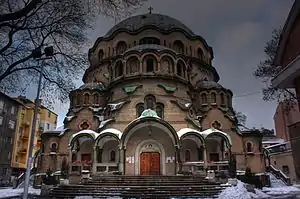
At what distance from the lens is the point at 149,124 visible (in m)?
22.9

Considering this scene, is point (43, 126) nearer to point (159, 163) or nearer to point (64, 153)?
point (64, 153)

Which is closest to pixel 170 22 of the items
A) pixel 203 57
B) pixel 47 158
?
pixel 203 57

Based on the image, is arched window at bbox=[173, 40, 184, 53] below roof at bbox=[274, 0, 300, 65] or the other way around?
the other way around

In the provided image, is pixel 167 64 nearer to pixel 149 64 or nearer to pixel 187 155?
pixel 149 64

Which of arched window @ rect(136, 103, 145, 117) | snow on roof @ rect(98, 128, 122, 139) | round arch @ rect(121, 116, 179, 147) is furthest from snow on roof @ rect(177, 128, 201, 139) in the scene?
snow on roof @ rect(98, 128, 122, 139)

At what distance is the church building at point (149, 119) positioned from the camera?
22.9m

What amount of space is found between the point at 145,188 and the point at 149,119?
749 cm

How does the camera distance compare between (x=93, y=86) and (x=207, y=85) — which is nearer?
(x=93, y=86)

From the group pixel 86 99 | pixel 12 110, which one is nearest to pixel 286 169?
pixel 86 99

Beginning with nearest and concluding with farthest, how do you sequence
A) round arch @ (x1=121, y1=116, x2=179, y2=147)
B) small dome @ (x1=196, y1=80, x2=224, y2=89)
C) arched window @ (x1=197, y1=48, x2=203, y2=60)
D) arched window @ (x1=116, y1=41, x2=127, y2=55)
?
round arch @ (x1=121, y1=116, x2=179, y2=147)
small dome @ (x1=196, y1=80, x2=224, y2=89)
arched window @ (x1=116, y1=41, x2=127, y2=55)
arched window @ (x1=197, y1=48, x2=203, y2=60)

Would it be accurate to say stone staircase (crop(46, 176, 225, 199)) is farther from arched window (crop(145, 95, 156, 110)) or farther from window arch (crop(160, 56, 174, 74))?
window arch (crop(160, 56, 174, 74))

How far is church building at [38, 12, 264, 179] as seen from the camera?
22.9 metres

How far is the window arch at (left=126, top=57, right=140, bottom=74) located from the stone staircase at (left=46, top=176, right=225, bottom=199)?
12600 mm

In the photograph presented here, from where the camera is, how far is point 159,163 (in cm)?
2372
